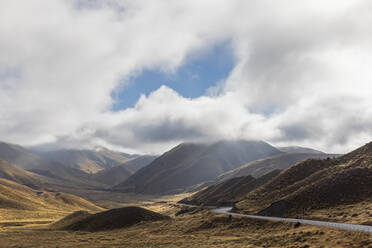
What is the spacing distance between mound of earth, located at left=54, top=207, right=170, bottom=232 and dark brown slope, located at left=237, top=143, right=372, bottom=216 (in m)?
33.7

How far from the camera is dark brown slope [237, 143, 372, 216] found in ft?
250

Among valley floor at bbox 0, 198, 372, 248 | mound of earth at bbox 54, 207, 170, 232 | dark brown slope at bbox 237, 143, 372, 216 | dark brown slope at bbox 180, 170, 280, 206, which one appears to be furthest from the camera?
dark brown slope at bbox 180, 170, 280, 206

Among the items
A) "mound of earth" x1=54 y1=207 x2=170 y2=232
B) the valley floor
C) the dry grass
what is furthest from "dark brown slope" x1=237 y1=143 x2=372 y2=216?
"mound of earth" x1=54 y1=207 x2=170 y2=232

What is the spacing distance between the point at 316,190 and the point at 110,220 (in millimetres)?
65261

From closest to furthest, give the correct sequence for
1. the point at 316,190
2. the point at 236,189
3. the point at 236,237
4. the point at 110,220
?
the point at 236,237
the point at 316,190
the point at 110,220
the point at 236,189

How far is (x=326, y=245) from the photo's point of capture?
40.0 metres

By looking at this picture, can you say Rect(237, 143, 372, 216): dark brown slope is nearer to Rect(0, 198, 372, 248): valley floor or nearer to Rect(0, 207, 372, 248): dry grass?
Rect(0, 198, 372, 248): valley floor

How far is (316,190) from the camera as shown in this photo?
270 feet

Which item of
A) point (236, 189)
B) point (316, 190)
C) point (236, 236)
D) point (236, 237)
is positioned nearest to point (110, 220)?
point (236, 236)

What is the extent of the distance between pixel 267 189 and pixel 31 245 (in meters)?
77.0

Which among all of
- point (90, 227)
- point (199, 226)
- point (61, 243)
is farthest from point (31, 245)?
point (199, 226)

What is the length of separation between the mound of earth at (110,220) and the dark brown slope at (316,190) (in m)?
33.7

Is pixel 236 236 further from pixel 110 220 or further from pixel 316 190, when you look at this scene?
pixel 110 220

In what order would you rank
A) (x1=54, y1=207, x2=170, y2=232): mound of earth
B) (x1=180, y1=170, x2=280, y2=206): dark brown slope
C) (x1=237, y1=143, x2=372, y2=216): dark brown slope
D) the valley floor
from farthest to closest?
1. (x1=180, y1=170, x2=280, y2=206): dark brown slope
2. (x1=54, y1=207, x2=170, y2=232): mound of earth
3. (x1=237, y1=143, x2=372, y2=216): dark brown slope
4. the valley floor
